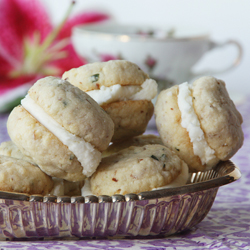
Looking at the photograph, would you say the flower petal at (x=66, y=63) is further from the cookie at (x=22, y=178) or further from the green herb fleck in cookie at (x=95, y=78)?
the cookie at (x=22, y=178)

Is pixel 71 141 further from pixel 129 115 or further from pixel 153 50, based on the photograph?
pixel 153 50

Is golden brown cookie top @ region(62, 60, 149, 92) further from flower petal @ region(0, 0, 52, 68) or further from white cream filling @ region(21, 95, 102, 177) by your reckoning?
flower petal @ region(0, 0, 52, 68)

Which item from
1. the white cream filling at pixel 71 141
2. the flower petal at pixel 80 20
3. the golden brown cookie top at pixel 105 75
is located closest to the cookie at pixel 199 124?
the golden brown cookie top at pixel 105 75

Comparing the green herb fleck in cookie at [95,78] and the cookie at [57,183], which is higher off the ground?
the green herb fleck in cookie at [95,78]

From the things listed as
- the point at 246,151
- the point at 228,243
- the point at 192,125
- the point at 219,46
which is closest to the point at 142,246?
the point at 228,243

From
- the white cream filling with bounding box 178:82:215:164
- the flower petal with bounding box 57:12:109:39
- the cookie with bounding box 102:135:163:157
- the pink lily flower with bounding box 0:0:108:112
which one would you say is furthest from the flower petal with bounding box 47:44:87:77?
the white cream filling with bounding box 178:82:215:164
